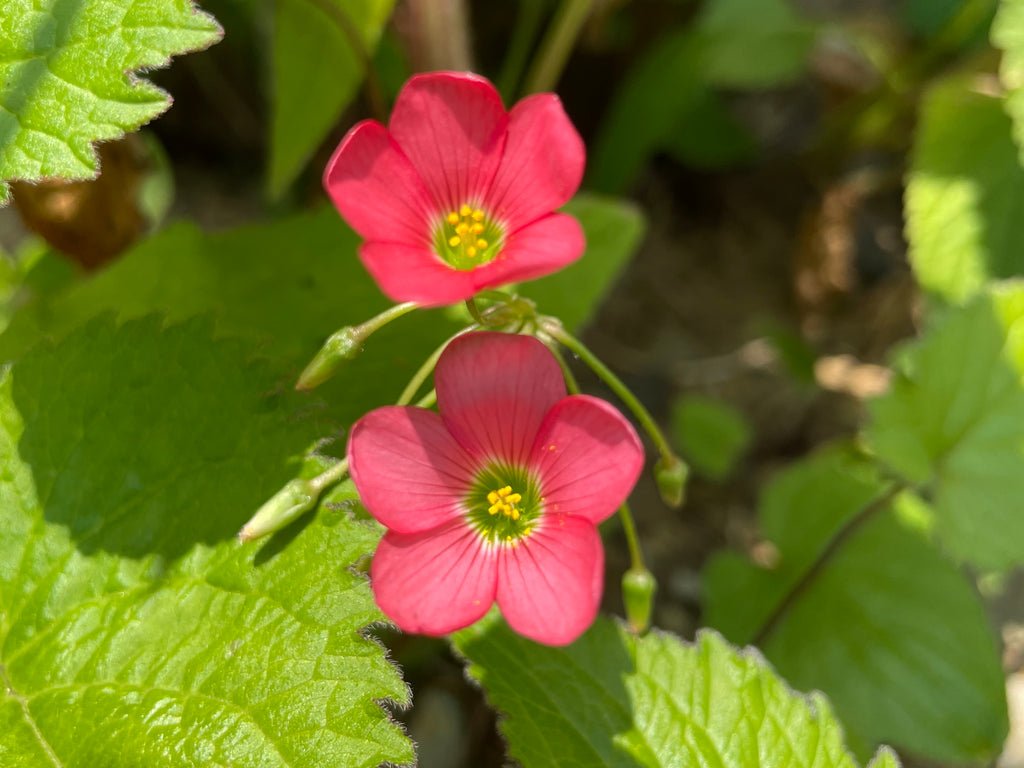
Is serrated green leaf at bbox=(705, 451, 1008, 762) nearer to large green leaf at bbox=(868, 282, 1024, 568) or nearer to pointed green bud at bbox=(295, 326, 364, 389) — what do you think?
large green leaf at bbox=(868, 282, 1024, 568)

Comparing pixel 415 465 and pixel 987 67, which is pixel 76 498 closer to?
pixel 415 465

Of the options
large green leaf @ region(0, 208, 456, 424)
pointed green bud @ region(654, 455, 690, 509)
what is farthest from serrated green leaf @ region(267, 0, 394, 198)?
pointed green bud @ region(654, 455, 690, 509)

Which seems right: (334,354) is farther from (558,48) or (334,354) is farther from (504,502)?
(558,48)

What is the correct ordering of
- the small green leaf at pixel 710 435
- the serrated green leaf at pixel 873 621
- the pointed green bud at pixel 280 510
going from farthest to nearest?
the small green leaf at pixel 710 435 → the serrated green leaf at pixel 873 621 → the pointed green bud at pixel 280 510

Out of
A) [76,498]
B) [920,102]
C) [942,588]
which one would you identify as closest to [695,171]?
[920,102]

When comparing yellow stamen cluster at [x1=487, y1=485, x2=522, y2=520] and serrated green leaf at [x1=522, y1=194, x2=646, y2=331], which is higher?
yellow stamen cluster at [x1=487, y1=485, x2=522, y2=520]

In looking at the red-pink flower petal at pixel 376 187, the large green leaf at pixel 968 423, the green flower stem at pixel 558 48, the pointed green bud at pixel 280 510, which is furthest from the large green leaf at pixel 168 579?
the green flower stem at pixel 558 48

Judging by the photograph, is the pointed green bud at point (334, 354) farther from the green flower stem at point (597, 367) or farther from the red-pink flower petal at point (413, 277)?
the green flower stem at point (597, 367)
